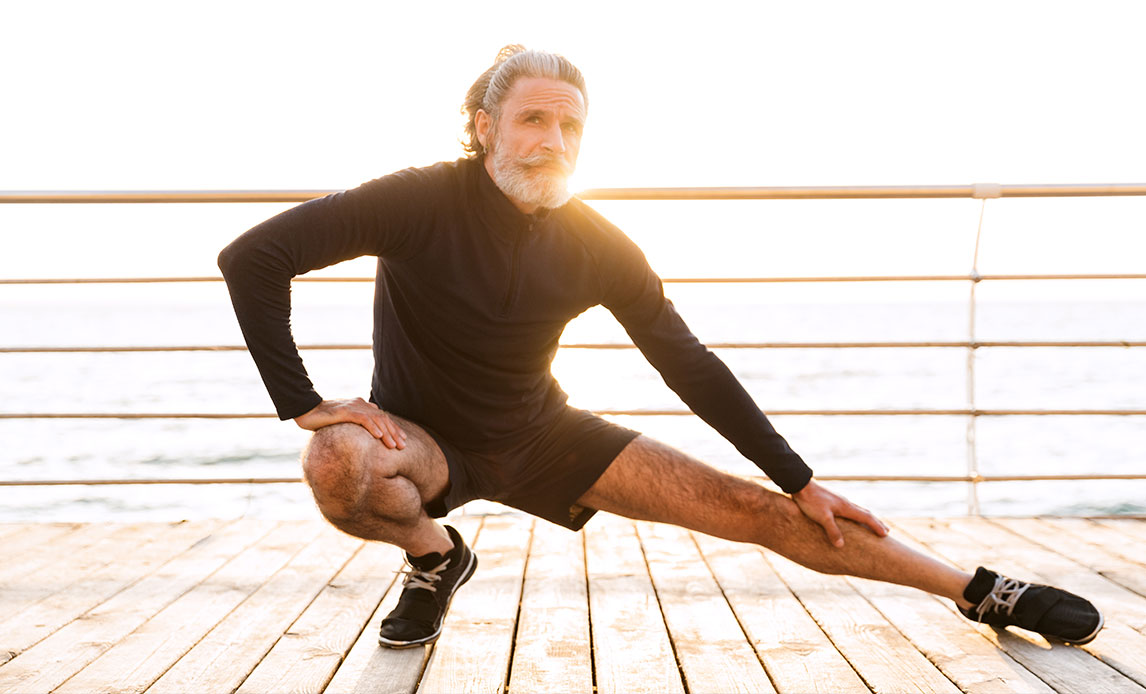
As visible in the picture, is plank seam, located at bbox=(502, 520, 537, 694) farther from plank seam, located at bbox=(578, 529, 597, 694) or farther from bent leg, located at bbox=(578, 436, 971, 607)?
bent leg, located at bbox=(578, 436, 971, 607)

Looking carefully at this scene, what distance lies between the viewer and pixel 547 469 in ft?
6.84

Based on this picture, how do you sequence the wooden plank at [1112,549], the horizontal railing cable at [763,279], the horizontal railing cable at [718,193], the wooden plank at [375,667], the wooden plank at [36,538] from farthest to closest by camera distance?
the horizontal railing cable at [763,279], the horizontal railing cable at [718,193], the wooden plank at [36,538], the wooden plank at [1112,549], the wooden plank at [375,667]

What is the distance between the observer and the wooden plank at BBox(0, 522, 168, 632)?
83.1 inches

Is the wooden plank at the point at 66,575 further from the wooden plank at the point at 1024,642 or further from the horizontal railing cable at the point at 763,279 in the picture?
the wooden plank at the point at 1024,642

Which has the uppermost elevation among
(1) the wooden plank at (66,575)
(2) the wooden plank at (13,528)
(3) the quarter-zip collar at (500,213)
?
(3) the quarter-zip collar at (500,213)

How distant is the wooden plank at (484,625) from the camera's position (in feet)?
5.61

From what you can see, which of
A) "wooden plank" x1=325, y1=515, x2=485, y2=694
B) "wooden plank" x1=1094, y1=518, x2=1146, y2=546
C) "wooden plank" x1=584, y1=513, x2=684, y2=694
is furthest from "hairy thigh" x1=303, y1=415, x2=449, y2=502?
"wooden plank" x1=1094, y1=518, x2=1146, y2=546

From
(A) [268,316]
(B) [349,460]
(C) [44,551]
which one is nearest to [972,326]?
(B) [349,460]

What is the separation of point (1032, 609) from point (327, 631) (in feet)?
4.78

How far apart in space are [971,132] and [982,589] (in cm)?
2955

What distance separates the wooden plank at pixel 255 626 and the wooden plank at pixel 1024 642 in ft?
4.86

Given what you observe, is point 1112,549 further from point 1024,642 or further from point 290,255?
point 290,255

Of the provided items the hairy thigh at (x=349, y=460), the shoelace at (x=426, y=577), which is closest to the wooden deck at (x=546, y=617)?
the shoelace at (x=426, y=577)

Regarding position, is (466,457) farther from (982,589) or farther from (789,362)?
(789,362)
